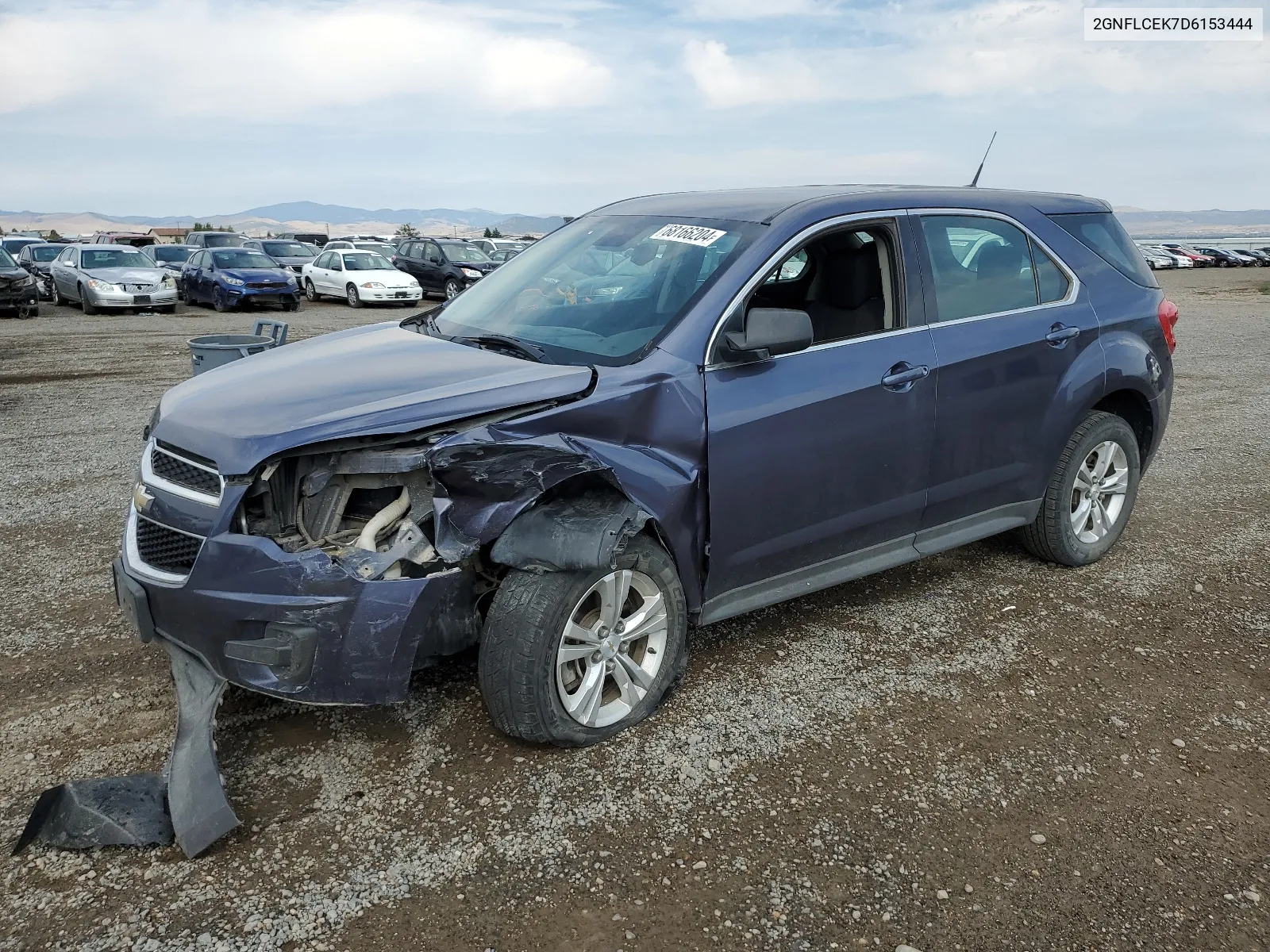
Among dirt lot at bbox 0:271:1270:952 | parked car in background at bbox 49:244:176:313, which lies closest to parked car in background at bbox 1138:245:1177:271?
parked car in background at bbox 49:244:176:313

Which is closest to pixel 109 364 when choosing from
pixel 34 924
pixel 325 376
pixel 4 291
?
pixel 4 291

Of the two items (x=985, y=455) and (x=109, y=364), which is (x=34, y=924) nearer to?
(x=985, y=455)

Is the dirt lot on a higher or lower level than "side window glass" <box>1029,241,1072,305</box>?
lower

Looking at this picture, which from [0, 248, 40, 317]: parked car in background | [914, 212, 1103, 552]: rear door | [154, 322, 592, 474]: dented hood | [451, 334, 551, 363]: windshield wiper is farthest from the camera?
[0, 248, 40, 317]: parked car in background

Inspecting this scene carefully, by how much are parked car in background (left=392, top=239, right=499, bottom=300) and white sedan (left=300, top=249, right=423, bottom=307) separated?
862mm

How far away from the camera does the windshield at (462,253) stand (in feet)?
83.0

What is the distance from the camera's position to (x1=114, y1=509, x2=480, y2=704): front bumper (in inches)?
113

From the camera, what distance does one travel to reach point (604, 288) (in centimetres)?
398

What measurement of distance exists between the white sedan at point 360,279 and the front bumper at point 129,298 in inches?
→ 156

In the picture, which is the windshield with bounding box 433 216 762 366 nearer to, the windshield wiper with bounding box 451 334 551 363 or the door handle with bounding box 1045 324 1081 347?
the windshield wiper with bounding box 451 334 551 363

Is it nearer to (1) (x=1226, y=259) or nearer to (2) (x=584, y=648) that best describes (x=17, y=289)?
(2) (x=584, y=648)

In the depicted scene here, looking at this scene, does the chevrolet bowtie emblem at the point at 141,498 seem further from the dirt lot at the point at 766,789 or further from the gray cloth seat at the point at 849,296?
the gray cloth seat at the point at 849,296

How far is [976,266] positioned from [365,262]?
70.0ft

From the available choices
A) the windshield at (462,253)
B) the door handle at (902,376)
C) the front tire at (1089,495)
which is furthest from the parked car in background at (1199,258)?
the door handle at (902,376)
